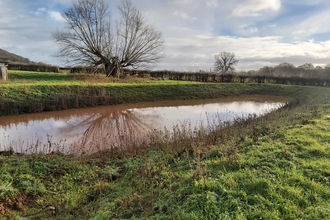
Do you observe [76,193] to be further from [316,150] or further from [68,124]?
[68,124]

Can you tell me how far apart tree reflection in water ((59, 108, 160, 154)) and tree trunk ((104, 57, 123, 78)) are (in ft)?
38.9

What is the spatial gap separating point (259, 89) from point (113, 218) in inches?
1179

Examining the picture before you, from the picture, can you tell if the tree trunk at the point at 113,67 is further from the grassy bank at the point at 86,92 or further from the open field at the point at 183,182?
the open field at the point at 183,182

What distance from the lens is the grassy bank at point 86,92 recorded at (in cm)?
1577

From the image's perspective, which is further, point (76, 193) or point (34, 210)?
point (76, 193)

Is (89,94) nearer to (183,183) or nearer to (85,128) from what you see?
(85,128)

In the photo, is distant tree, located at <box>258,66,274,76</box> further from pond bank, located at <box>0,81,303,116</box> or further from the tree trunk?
the tree trunk

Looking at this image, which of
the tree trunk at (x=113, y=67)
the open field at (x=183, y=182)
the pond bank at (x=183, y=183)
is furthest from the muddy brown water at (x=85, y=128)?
the tree trunk at (x=113, y=67)

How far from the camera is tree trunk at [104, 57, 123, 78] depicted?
93.8 feet

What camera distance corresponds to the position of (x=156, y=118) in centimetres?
1503

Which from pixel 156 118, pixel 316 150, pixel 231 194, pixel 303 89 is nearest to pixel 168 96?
pixel 156 118

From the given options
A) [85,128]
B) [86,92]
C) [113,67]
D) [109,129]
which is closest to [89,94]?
[86,92]

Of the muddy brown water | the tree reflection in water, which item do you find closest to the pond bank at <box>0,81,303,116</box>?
the muddy brown water

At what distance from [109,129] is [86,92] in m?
8.06
